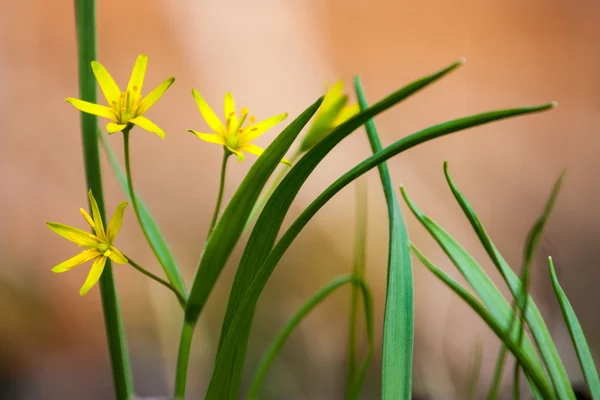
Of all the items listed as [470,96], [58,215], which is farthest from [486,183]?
[58,215]

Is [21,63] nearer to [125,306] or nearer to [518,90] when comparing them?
[125,306]

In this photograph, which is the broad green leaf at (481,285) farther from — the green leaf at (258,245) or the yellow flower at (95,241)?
the yellow flower at (95,241)

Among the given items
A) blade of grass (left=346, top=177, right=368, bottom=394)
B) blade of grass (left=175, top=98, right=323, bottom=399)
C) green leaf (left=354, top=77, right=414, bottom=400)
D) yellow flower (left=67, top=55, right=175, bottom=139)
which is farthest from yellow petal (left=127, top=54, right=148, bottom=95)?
blade of grass (left=346, top=177, right=368, bottom=394)

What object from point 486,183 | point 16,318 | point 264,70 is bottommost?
point 16,318

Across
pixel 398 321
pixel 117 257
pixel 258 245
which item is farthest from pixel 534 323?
pixel 117 257

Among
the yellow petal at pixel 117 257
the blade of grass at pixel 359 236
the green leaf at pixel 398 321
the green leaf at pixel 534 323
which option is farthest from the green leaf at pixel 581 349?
the yellow petal at pixel 117 257

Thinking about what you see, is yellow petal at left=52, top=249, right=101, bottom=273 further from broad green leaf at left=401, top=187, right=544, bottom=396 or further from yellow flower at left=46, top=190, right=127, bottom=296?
broad green leaf at left=401, top=187, right=544, bottom=396
